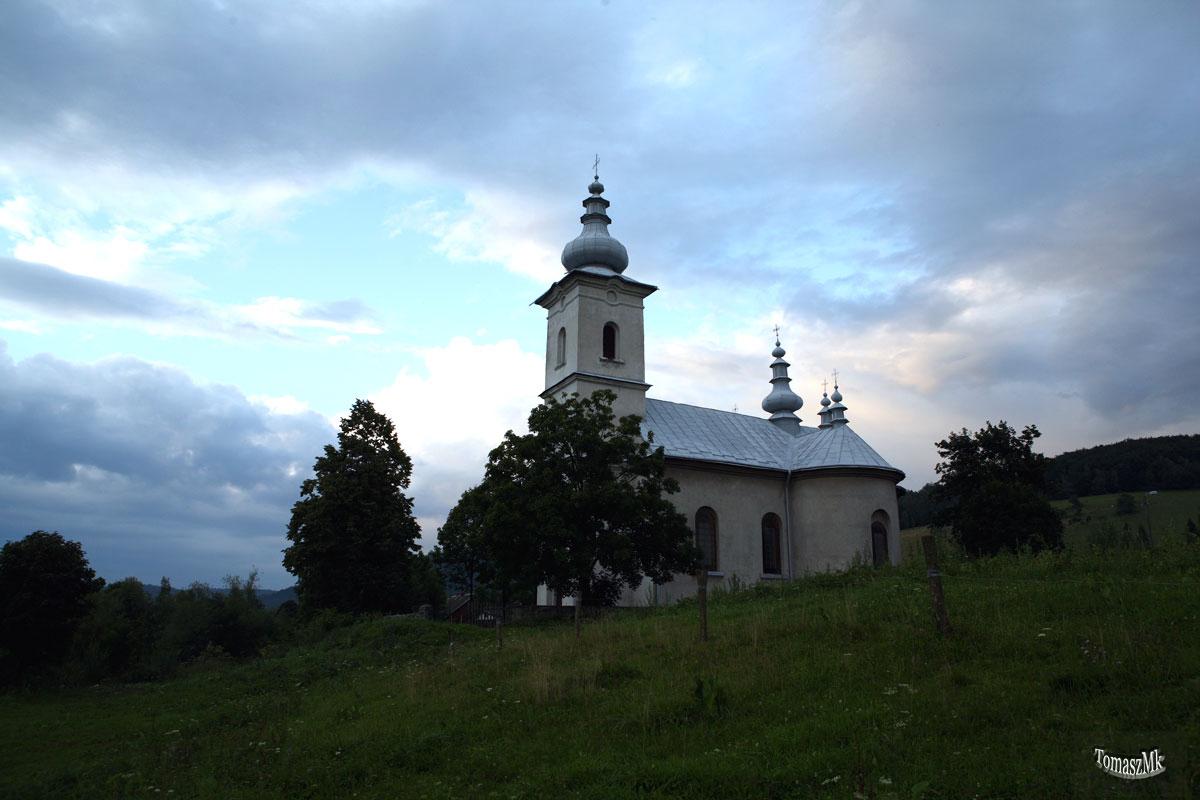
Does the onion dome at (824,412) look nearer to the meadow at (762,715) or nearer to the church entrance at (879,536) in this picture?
the church entrance at (879,536)

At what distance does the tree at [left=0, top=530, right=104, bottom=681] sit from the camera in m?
22.4

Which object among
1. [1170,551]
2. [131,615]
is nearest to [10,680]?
[131,615]

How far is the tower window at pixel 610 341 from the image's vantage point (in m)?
33.5

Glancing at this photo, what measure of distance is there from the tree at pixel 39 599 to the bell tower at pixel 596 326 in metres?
17.2

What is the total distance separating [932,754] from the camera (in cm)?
704

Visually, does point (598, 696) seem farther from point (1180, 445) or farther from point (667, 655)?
point (1180, 445)

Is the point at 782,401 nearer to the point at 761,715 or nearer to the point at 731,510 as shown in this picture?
the point at 731,510

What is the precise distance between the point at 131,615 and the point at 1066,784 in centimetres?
3391

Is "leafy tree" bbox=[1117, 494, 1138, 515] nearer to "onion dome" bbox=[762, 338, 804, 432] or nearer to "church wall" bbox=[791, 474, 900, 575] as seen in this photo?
"onion dome" bbox=[762, 338, 804, 432]

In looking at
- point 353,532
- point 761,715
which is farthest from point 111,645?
point 761,715

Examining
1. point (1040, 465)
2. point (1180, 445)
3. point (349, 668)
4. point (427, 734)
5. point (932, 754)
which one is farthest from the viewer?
point (1180, 445)

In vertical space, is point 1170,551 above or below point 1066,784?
above

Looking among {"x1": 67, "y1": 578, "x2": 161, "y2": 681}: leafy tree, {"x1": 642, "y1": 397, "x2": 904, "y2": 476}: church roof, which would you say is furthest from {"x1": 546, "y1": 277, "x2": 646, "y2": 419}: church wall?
{"x1": 67, "y1": 578, "x2": 161, "y2": 681}: leafy tree

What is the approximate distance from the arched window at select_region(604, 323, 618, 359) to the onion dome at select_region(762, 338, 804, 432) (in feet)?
49.5
